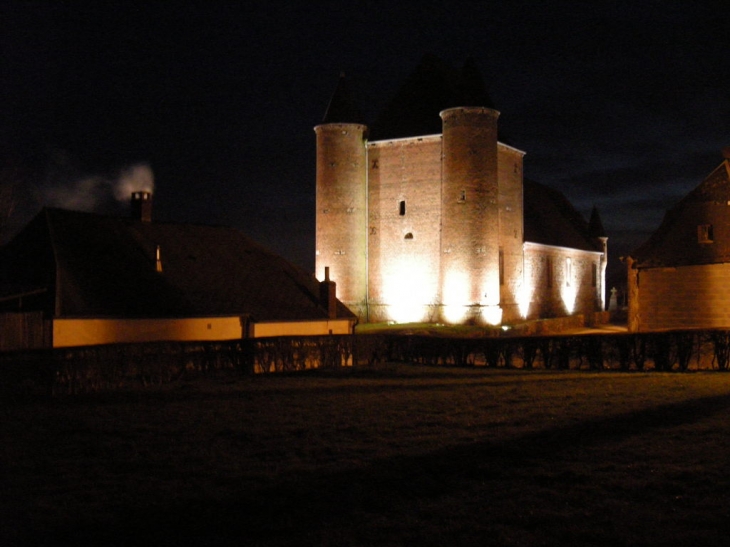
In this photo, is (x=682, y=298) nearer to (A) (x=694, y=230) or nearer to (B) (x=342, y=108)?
(A) (x=694, y=230)

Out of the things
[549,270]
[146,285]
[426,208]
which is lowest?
[146,285]

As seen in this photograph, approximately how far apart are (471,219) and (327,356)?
24.4 m

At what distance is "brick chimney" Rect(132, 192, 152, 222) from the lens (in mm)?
30531

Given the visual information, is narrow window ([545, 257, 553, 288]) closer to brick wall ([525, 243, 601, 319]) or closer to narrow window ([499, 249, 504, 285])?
brick wall ([525, 243, 601, 319])

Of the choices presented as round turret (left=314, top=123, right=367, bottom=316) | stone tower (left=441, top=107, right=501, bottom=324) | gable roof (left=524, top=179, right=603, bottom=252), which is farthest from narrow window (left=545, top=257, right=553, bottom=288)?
round turret (left=314, top=123, right=367, bottom=316)

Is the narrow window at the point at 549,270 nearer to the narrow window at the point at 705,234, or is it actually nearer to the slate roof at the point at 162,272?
the slate roof at the point at 162,272

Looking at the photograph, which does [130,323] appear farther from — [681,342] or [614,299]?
[614,299]

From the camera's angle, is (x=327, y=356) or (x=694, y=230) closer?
(x=327, y=356)

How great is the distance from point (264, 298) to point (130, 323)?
6123 millimetres

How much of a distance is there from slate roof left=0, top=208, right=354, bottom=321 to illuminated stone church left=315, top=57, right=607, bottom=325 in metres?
13.5

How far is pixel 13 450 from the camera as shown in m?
9.48

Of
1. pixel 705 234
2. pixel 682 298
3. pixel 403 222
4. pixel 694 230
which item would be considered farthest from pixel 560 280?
pixel 705 234

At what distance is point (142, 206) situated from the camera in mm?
30547

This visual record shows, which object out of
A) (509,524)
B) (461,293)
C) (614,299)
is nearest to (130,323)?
(509,524)
